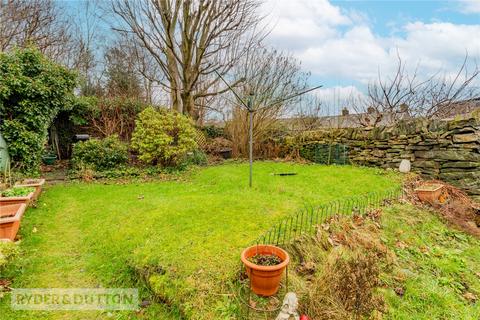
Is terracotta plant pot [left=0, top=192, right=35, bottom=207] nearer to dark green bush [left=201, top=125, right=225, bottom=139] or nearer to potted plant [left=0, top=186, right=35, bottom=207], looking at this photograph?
potted plant [left=0, top=186, right=35, bottom=207]

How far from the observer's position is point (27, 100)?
6.74 metres

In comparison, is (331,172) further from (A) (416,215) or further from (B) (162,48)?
(B) (162,48)

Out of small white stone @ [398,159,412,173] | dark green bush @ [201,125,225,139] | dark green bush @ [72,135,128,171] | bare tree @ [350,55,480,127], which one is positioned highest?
bare tree @ [350,55,480,127]

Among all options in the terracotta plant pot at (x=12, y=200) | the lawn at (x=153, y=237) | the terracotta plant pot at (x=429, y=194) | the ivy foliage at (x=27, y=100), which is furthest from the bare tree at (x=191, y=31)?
the terracotta plant pot at (x=429, y=194)

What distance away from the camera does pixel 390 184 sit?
6.16 meters

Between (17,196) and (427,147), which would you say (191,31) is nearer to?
(17,196)

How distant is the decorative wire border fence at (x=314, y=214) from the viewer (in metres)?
3.12

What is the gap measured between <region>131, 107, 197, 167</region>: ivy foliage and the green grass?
6.02 m

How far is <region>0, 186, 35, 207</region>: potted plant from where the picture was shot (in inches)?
162

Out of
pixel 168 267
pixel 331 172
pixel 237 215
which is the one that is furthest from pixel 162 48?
pixel 168 267

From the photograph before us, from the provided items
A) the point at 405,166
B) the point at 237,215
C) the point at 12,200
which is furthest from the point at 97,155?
the point at 405,166

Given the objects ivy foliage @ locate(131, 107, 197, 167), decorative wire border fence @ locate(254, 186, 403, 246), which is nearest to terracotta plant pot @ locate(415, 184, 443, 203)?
decorative wire border fence @ locate(254, 186, 403, 246)

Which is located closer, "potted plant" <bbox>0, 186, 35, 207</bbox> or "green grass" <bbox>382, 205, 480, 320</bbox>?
"green grass" <bbox>382, 205, 480, 320</bbox>

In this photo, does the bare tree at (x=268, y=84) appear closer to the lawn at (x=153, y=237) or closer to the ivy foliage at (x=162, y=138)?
the ivy foliage at (x=162, y=138)
